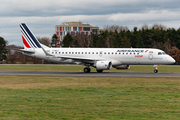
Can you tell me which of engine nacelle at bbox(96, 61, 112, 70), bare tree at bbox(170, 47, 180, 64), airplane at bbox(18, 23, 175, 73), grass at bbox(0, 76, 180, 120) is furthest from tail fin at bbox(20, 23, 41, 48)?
bare tree at bbox(170, 47, 180, 64)

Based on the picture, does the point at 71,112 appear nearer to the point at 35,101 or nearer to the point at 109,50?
the point at 35,101

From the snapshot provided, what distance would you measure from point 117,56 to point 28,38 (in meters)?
16.0

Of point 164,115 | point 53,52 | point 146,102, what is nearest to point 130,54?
point 53,52

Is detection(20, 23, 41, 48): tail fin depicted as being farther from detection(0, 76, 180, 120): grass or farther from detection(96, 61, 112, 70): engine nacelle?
detection(0, 76, 180, 120): grass

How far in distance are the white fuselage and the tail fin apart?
3.82m

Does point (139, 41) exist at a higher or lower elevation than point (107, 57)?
higher

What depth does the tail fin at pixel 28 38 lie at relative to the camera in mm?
48625

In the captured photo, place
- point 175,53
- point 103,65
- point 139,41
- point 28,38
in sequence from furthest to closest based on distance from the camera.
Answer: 1. point 139,41
2. point 175,53
3. point 28,38
4. point 103,65

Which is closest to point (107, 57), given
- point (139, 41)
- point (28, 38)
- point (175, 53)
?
point (28, 38)

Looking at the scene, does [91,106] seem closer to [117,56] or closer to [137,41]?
[117,56]

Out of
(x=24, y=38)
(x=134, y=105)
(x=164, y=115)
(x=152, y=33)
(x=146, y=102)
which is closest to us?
(x=164, y=115)

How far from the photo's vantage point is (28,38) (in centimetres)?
4928

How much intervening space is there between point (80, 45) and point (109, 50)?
232 ft

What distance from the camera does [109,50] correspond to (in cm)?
4512
